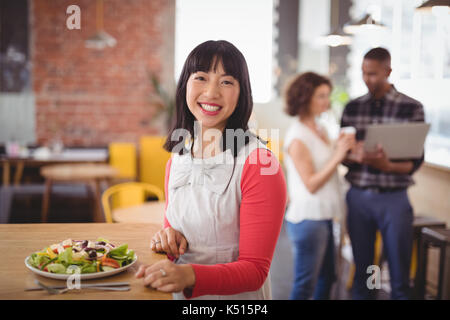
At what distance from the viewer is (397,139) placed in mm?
2088

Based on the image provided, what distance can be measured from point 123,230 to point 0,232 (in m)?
0.32

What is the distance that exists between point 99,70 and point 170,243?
18.2ft

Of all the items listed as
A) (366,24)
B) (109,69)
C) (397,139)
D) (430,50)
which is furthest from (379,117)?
(109,69)

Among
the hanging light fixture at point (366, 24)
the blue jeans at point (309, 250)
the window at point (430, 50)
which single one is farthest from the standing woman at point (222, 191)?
the window at point (430, 50)

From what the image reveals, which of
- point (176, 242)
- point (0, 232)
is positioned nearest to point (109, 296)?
point (176, 242)

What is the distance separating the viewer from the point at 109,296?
0.80 metres

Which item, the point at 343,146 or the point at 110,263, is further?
the point at 343,146

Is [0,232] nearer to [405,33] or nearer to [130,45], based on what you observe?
[405,33]

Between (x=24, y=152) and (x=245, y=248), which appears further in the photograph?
(x=24, y=152)

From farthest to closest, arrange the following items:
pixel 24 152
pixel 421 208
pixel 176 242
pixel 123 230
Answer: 1. pixel 24 152
2. pixel 421 208
3. pixel 123 230
4. pixel 176 242

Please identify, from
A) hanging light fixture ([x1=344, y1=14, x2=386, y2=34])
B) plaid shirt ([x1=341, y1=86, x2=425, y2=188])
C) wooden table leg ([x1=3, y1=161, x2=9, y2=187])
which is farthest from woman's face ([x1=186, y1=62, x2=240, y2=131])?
wooden table leg ([x1=3, y1=161, x2=9, y2=187])

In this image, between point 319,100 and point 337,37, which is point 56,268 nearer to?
point 319,100

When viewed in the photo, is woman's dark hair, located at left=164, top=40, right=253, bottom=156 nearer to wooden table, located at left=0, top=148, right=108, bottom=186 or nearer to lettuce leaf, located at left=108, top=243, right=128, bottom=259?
lettuce leaf, located at left=108, top=243, right=128, bottom=259

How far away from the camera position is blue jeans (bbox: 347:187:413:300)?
2.10 m
